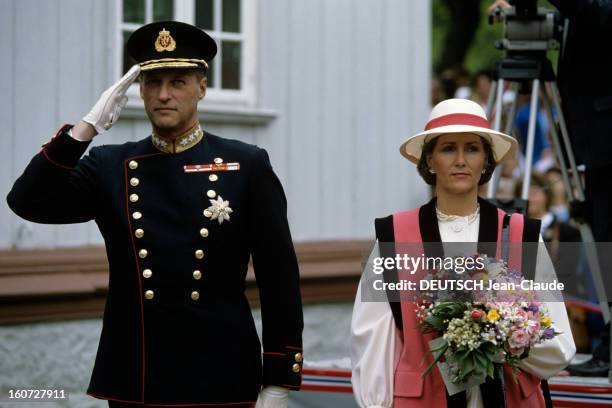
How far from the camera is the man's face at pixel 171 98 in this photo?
333 cm

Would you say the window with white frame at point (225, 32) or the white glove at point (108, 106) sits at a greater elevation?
the window with white frame at point (225, 32)

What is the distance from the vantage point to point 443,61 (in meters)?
15.7

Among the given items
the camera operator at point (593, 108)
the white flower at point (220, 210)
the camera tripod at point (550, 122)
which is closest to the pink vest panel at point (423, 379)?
the white flower at point (220, 210)

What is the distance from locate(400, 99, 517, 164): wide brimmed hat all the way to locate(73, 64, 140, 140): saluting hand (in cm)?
102

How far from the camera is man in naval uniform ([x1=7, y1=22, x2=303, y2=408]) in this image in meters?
3.27

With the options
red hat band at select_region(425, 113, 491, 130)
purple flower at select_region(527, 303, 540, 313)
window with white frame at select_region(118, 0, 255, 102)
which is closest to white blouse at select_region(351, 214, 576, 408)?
purple flower at select_region(527, 303, 540, 313)

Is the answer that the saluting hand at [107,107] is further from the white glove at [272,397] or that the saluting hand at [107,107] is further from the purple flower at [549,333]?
the purple flower at [549,333]

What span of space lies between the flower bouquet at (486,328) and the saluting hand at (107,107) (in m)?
1.23

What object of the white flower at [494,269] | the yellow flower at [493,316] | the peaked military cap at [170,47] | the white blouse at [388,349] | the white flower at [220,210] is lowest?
the white blouse at [388,349]

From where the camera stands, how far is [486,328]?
3.09 m

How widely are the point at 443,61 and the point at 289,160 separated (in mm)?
9228

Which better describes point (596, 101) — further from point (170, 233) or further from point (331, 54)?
point (331, 54)

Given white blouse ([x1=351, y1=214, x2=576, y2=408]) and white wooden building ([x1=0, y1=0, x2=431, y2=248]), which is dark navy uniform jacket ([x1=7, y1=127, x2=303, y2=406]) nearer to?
white blouse ([x1=351, y1=214, x2=576, y2=408])

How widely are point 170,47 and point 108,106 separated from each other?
284mm
